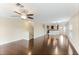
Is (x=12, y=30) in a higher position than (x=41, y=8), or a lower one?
lower

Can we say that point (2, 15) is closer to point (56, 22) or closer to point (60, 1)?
point (60, 1)

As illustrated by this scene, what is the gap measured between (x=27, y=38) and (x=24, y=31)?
1.99 feet

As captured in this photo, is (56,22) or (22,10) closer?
(22,10)

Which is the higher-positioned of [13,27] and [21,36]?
[13,27]

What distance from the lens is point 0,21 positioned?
331 centimetres

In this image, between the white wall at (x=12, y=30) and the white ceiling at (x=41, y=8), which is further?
the white wall at (x=12, y=30)

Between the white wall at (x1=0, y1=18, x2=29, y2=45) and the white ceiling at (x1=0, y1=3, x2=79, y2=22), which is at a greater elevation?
the white ceiling at (x1=0, y1=3, x2=79, y2=22)

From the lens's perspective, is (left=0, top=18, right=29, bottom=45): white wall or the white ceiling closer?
the white ceiling

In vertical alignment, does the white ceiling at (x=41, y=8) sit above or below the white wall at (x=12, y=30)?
above

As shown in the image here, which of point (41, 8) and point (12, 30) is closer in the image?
point (41, 8)
